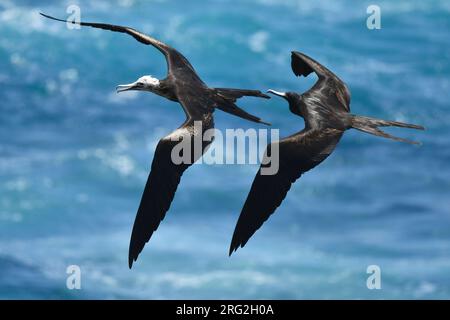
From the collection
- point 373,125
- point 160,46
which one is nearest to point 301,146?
point 373,125

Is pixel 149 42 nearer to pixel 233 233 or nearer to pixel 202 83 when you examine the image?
pixel 202 83

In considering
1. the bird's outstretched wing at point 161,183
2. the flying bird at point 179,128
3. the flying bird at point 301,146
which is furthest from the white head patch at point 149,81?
the flying bird at point 301,146

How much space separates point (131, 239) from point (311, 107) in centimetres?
358

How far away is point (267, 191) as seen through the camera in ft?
61.5

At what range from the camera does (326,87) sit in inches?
825

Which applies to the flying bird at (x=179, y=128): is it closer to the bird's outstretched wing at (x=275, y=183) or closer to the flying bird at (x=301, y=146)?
the flying bird at (x=301, y=146)

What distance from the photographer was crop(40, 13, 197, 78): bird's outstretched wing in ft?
68.6

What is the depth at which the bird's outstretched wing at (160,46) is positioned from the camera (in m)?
20.9

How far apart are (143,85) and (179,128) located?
167cm

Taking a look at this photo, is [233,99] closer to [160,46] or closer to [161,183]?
[161,183]

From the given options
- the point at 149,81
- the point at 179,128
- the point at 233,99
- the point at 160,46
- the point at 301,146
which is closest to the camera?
the point at 301,146

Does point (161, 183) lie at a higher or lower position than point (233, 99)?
lower

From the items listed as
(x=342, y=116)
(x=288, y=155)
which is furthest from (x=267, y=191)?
(x=342, y=116)

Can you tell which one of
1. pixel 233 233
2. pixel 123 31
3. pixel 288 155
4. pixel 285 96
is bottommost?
pixel 233 233
